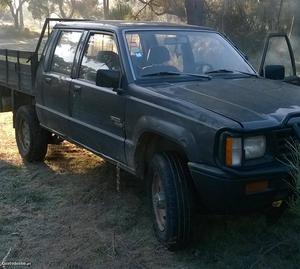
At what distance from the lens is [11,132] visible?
881cm

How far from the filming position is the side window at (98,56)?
480cm

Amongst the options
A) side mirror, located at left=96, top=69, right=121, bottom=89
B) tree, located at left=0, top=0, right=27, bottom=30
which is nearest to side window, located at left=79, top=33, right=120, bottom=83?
side mirror, located at left=96, top=69, right=121, bottom=89

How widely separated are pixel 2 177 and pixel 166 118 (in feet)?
9.86

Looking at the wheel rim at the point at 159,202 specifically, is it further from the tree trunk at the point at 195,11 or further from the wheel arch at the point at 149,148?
the tree trunk at the point at 195,11

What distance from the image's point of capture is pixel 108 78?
4398 mm

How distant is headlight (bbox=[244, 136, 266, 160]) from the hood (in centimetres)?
13

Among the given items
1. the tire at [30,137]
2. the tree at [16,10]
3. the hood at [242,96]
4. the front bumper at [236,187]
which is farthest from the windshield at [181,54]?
the tree at [16,10]

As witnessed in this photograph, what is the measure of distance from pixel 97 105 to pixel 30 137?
2.05 metres

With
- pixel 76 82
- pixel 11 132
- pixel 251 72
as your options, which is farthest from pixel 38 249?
pixel 11 132

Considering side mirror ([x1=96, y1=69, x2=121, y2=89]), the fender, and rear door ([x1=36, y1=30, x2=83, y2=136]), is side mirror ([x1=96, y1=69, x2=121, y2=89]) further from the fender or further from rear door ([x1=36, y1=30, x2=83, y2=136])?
rear door ([x1=36, y1=30, x2=83, y2=136])

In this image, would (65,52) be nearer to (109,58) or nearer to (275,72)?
(109,58)

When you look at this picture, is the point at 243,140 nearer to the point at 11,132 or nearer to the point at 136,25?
the point at 136,25

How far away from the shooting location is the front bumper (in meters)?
3.44

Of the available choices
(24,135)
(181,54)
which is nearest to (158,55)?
(181,54)
